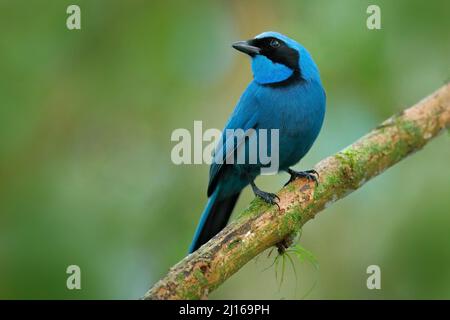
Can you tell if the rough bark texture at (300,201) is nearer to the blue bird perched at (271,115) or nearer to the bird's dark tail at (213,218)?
the blue bird perched at (271,115)

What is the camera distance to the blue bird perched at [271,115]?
14.5 feet

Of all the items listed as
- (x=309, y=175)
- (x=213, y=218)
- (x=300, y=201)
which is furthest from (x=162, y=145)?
(x=300, y=201)

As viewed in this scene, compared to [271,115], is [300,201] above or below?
below

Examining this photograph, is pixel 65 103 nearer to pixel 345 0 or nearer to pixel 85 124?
pixel 85 124

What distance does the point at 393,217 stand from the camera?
511 centimetres

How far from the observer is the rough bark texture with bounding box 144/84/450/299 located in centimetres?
331

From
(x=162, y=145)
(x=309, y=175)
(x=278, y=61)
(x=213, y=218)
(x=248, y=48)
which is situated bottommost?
(x=213, y=218)

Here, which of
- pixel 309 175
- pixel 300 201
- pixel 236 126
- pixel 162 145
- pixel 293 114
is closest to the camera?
pixel 300 201

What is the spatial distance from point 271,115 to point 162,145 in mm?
1466

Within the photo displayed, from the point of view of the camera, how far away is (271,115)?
4.46 m

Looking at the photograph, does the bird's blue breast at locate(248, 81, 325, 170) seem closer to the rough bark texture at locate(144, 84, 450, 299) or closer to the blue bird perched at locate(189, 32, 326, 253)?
the blue bird perched at locate(189, 32, 326, 253)

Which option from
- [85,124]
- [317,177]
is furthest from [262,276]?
[85,124]

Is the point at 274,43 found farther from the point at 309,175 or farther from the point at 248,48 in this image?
the point at 309,175

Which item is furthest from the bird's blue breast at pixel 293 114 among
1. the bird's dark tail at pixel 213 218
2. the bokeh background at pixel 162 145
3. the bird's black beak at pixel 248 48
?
the bokeh background at pixel 162 145
